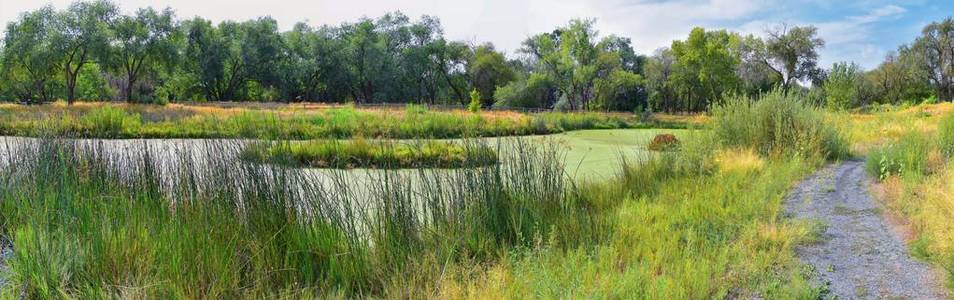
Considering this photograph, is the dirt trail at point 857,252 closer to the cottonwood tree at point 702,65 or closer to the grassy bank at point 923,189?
the grassy bank at point 923,189

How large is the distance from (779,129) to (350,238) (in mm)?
6701

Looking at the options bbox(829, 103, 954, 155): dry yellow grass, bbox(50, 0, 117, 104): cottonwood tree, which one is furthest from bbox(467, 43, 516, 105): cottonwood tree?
bbox(829, 103, 954, 155): dry yellow grass

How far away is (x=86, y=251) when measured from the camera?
119 inches

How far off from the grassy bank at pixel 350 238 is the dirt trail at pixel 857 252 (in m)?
0.17

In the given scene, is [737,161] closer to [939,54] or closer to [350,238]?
[350,238]

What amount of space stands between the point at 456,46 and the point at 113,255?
4453 centimetres

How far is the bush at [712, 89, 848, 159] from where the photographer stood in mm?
8102

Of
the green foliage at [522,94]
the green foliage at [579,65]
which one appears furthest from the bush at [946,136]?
the green foliage at [522,94]

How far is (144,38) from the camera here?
95.5 feet

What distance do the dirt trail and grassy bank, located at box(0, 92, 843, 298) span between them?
0.17 m

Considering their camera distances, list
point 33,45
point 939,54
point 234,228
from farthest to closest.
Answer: point 939,54
point 33,45
point 234,228

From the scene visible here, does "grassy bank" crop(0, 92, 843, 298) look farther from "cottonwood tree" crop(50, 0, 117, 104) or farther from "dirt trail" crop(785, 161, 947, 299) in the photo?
"cottonwood tree" crop(50, 0, 117, 104)

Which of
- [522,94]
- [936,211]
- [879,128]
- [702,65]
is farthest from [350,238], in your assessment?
[522,94]

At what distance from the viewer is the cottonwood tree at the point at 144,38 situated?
93.3ft
